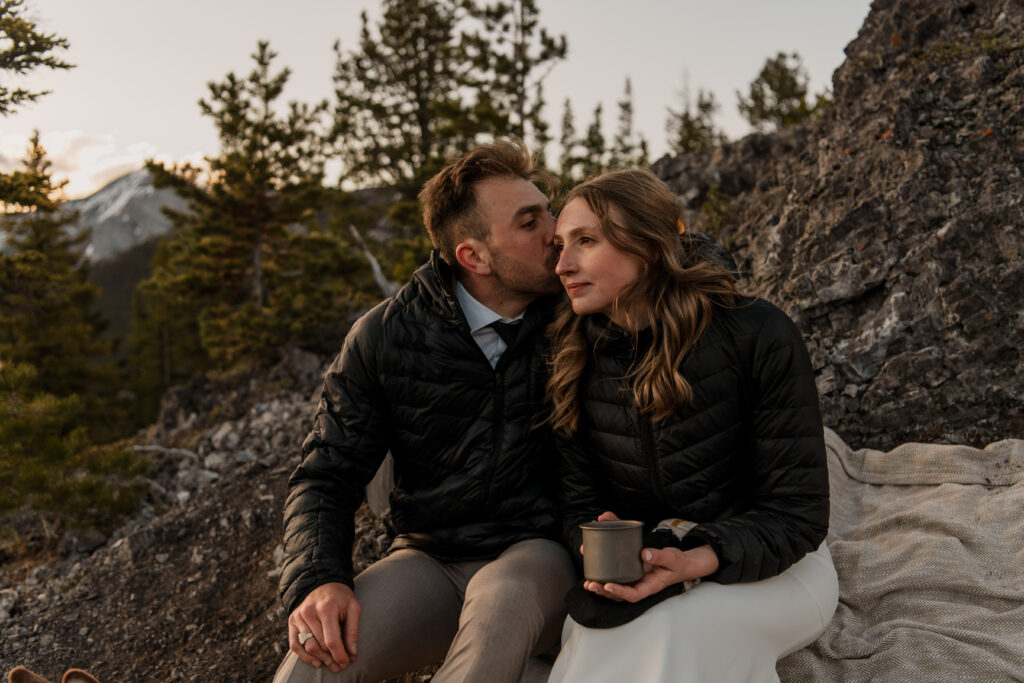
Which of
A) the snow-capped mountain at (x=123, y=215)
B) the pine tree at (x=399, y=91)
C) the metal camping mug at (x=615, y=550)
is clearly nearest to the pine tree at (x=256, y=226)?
the pine tree at (x=399, y=91)

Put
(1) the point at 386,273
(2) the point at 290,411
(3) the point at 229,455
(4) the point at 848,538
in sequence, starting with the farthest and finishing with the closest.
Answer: (1) the point at 386,273 < (2) the point at 290,411 < (3) the point at 229,455 < (4) the point at 848,538

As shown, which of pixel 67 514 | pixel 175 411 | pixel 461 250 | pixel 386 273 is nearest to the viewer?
pixel 461 250

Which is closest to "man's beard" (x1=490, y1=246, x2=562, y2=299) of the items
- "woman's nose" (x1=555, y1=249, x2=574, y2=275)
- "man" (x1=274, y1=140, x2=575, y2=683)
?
"man" (x1=274, y1=140, x2=575, y2=683)

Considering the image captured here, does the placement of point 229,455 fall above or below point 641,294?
below

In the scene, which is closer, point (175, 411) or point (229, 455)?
point (229, 455)

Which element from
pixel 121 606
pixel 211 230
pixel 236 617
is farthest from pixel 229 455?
pixel 211 230

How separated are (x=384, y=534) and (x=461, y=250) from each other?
2297 millimetres

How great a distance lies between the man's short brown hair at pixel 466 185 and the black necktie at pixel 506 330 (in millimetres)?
420

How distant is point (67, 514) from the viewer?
6934 millimetres

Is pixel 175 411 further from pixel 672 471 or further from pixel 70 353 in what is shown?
pixel 672 471

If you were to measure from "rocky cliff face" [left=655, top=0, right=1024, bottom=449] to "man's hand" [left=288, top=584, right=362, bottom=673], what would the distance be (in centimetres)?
357

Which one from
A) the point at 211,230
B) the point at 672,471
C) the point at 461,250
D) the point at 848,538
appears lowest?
the point at 848,538

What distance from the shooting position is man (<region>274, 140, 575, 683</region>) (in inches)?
102

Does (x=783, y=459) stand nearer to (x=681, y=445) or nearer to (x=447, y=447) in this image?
(x=681, y=445)
